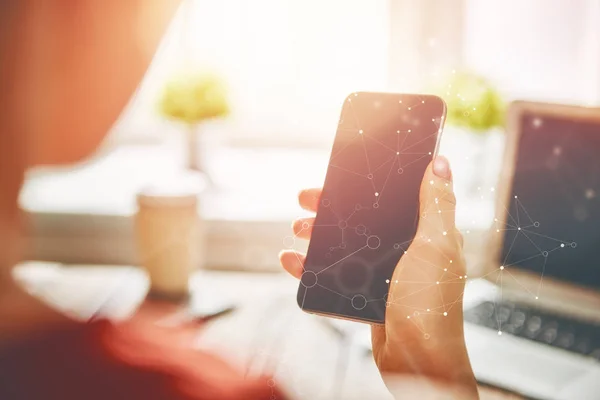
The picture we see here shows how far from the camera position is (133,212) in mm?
1283

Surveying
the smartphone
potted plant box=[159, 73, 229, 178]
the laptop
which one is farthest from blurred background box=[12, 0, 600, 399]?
the smartphone

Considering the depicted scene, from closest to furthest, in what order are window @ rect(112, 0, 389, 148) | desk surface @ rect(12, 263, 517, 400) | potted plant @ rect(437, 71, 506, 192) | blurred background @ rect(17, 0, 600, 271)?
desk surface @ rect(12, 263, 517, 400), potted plant @ rect(437, 71, 506, 192), blurred background @ rect(17, 0, 600, 271), window @ rect(112, 0, 389, 148)

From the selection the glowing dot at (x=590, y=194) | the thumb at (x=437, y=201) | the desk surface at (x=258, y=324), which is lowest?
the desk surface at (x=258, y=324)

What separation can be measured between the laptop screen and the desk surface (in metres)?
0.30

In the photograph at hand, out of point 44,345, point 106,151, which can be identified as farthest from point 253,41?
point 44,345

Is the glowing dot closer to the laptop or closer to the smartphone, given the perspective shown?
the laptop

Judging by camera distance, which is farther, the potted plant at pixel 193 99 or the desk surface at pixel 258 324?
the potted plant at pixel 193 99

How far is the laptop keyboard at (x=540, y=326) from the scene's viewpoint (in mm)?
849

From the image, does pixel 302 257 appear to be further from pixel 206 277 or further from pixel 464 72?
pixel 464 72

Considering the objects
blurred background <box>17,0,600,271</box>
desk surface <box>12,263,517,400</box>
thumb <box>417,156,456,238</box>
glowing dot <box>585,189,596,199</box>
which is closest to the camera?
thumb <box>417,156,456,238</box>
